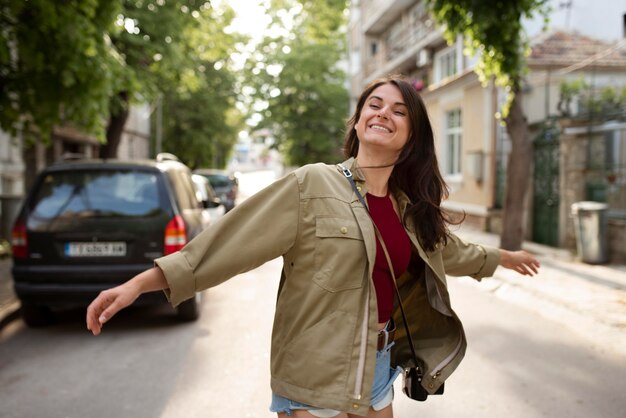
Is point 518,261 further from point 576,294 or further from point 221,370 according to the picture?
point 576,294

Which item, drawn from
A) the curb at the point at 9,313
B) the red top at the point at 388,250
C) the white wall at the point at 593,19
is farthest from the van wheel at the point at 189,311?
the white wall at the point at 593,19

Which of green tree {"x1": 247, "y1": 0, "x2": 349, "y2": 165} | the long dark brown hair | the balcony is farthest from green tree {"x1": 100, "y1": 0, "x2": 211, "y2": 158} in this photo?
green tree {"x1": 247, "y1": 0, "x2": 349, "y2": 165}

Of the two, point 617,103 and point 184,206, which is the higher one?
point 617,103

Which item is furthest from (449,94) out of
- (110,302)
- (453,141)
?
(110,302)

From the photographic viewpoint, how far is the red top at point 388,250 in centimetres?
206

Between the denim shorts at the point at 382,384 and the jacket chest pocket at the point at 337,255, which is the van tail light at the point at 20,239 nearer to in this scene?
the denim shorts at the point at 382,384

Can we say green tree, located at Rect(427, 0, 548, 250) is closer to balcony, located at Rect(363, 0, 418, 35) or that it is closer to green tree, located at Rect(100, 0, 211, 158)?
green tree, located at Rect(100, 0, 211, 158)

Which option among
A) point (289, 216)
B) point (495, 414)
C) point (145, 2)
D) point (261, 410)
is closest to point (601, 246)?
point (495, 414)

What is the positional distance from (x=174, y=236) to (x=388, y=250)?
4.21m

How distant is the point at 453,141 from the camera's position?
2000 cm

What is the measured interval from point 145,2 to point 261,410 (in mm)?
11377

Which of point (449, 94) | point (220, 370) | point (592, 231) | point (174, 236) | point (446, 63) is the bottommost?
point (220, 370)

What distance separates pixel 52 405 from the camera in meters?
4.07

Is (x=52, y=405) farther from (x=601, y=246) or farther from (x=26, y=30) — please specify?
(x=601, y=246)
